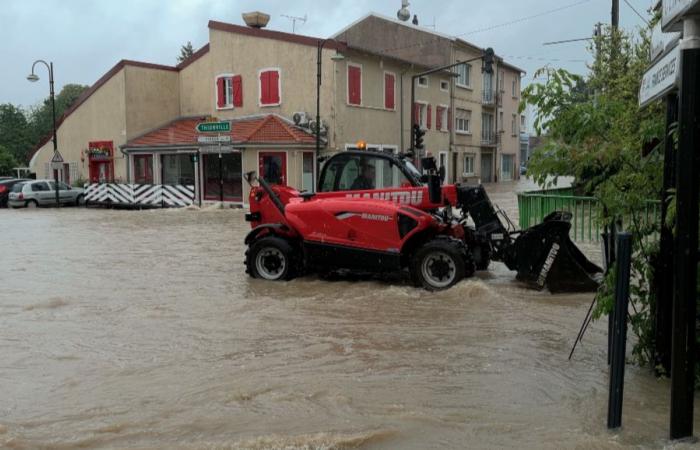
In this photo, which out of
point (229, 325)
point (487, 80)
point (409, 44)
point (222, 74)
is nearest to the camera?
point (229, 325)

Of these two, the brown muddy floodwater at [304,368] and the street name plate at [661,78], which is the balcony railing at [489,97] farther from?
the street name plate at [661,78]

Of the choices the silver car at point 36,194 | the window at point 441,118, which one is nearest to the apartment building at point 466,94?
the window at point 441,118

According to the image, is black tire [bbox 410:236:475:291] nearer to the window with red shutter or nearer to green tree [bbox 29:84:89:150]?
the window with red shutter

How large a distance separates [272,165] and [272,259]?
1925cm

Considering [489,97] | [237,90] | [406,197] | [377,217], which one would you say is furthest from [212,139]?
[489,97]

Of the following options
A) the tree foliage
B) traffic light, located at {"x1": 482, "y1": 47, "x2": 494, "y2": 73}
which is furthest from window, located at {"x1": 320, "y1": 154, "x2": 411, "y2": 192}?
traffic light, located at {"x1": 482, "y1": 47, "x2": 494, "y2": 73}

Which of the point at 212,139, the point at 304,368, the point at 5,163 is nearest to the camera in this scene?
the point at 304,368

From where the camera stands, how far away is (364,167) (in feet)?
35.3

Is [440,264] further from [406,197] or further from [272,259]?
[272,259]

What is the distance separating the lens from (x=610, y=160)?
17.5 feet

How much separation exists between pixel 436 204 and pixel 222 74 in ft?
81.4

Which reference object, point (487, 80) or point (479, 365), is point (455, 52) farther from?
point (479, 365)

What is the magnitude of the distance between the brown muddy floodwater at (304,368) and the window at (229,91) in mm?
→ 21948

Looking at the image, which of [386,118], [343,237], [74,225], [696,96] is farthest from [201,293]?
[386,118]
